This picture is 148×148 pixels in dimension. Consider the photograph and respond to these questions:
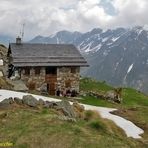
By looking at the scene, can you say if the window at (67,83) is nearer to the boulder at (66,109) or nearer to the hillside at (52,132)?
the boulder at (66,109)

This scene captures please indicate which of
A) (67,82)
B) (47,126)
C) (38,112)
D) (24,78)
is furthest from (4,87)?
(47,126)

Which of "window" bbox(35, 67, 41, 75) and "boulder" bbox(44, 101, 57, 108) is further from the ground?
"window" bbox(35, 67, 41, 75)

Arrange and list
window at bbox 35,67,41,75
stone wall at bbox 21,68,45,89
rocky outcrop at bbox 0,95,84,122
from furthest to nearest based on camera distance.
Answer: window at bbox 35,67,41,75
stone wall at bbox 21,68,45,89
rocky outcrop at bbox 0,95,84,122

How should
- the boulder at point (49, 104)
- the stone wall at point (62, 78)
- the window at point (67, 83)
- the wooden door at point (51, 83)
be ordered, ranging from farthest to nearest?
the window at point (67, 83), the wooden door at point (51, 83), the stone wall at point (62, 78), the boulder at point (49, 104)

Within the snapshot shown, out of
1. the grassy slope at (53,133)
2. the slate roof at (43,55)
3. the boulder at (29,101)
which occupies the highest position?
the slate roof at (43,55)

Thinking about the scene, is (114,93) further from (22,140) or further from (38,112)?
(22,140)

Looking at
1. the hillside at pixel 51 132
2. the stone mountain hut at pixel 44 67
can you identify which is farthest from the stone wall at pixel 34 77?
the hillside at pixel 51 132

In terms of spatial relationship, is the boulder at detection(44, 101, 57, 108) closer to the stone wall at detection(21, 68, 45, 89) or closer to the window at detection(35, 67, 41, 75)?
the stone wall at detection(21, 68, 45, 89)

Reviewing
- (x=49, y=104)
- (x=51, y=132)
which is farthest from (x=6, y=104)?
(x=51, y=132)

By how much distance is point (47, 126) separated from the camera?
26859 mm

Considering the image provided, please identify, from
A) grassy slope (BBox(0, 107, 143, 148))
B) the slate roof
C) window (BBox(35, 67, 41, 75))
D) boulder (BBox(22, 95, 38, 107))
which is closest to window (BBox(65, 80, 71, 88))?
the slate roof

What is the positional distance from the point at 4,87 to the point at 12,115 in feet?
84.9

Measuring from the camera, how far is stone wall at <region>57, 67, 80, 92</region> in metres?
70.6

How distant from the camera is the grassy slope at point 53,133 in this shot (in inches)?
944
